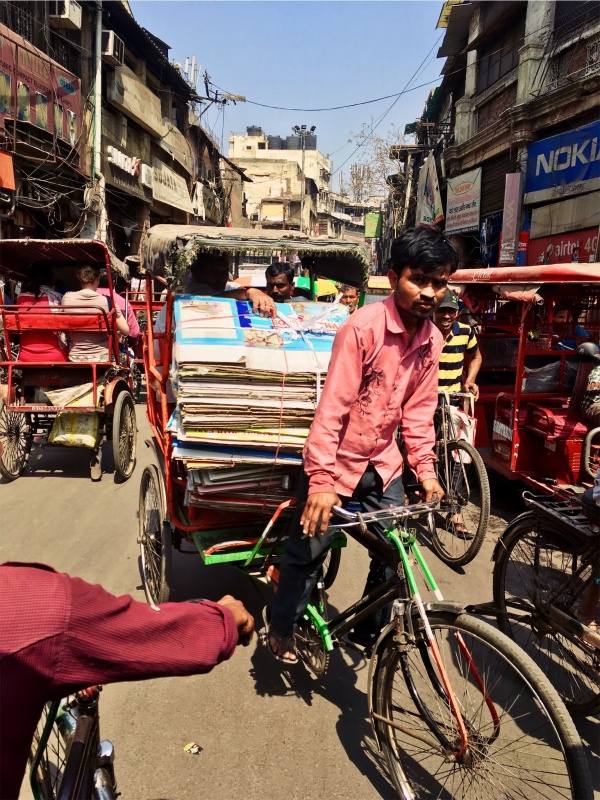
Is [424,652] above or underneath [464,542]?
above

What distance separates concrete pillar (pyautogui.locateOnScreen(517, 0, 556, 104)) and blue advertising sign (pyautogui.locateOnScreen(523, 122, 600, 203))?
138 cm

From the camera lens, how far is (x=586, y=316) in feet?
20.8

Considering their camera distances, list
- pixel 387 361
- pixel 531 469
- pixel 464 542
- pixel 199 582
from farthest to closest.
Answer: pixel 531 469, pixel 464 542, pixel 199 582, pixel 387 361

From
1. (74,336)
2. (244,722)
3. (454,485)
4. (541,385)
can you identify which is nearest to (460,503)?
(454,485)

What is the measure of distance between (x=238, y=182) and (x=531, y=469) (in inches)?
1472

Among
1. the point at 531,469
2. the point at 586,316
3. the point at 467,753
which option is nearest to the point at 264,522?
the point at 467,753

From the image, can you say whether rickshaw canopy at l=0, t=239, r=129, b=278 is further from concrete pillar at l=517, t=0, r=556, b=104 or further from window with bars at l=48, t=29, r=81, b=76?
concrete pillar at l=517, t=0, r=556, b=104

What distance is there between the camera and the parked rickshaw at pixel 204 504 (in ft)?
8.64

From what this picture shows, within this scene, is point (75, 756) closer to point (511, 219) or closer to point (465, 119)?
point (511, 219)

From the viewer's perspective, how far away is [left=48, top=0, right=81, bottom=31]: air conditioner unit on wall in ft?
43.5

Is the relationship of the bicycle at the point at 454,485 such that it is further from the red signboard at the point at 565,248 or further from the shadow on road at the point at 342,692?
the red signboard at the point at 565,248

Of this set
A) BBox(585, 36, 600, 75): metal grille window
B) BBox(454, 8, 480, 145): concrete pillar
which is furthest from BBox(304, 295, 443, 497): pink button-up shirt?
BBox(454, 8, 480, 145): concrete pillar

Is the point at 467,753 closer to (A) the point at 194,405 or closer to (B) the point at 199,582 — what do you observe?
(A) the point at 194,405

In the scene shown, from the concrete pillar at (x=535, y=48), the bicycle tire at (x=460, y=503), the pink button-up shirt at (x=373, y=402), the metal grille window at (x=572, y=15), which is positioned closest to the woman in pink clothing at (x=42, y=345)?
the bicycle tire at (x=460, y=503)
